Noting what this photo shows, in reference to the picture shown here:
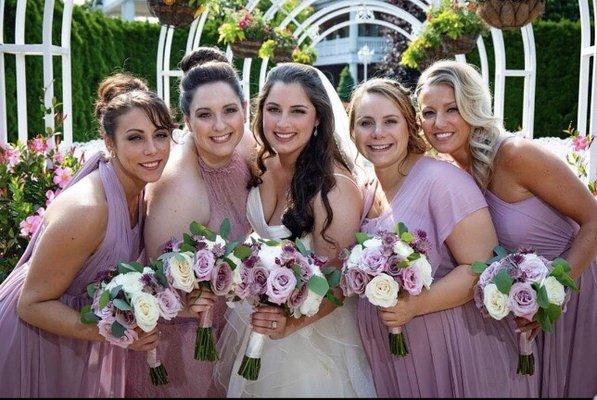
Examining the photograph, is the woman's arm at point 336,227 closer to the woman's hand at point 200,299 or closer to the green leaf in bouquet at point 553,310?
the woman's hand at point 200,299

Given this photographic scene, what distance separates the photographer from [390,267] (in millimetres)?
2898

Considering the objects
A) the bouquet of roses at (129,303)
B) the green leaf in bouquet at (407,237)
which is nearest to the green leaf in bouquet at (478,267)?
the green leaf in bouquet at (407,237)

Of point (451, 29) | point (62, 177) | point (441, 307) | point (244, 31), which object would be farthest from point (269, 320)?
point (244, 31)

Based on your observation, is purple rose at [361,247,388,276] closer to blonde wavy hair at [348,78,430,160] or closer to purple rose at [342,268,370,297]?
purple rose at [342,268,370,297]

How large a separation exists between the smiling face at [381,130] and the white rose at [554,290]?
0.96m

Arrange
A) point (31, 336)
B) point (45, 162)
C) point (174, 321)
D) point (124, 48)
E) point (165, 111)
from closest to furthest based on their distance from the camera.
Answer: point (31, 336) < point (165, 111) < point (174, 321) < point (45, 162) < point (124, 48)

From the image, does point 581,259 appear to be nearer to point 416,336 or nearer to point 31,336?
point 416,336

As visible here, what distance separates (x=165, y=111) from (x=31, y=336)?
124 cm

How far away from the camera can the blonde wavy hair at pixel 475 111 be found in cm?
350

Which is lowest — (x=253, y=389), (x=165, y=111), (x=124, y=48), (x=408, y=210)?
(x=253, y=389)

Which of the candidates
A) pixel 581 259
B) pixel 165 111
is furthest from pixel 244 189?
pixel 581 259

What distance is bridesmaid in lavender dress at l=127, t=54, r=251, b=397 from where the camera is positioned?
3512mm

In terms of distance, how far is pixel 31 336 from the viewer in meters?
3.17

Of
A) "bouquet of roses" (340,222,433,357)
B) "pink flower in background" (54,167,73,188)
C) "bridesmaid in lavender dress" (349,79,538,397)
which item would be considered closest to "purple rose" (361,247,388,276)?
"bouquet of roses" (340,222,433,357)
